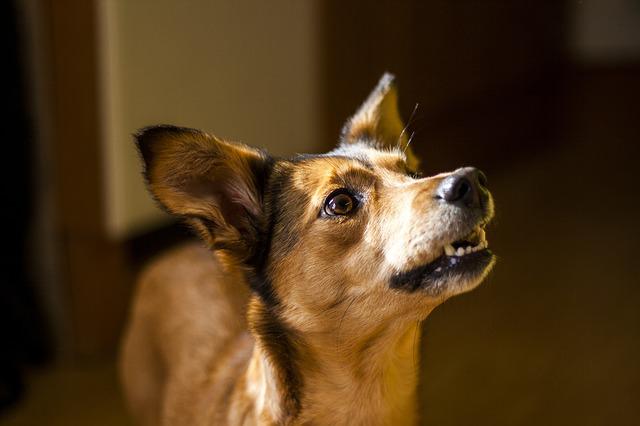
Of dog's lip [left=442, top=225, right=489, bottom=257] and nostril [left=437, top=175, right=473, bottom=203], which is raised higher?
nostril [left=437, top=175, right=473, bottom=203]

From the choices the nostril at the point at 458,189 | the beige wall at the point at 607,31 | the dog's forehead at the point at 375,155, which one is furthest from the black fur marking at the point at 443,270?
the beige wall at the point at 607,31

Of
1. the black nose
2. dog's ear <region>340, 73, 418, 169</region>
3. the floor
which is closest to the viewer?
the black nose

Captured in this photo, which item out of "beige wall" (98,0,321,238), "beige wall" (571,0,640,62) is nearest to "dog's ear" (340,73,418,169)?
"beige wall" (98,0,321,238)

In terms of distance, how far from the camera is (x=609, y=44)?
7.41 m

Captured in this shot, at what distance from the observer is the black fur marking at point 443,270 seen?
1.39 metres

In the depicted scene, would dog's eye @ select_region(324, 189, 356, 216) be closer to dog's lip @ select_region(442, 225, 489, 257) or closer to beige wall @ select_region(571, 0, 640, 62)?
dog's lip @ select_region(442, 225, 489, 257)

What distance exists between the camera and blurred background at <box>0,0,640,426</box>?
259 centimetres

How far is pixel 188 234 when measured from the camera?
249 centimetres

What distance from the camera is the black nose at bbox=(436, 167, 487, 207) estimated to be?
137 cm

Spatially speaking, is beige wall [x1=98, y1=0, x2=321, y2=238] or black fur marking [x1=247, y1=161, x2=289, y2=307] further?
beige wall [x1=98, y1=0, x2=321, y2=238]

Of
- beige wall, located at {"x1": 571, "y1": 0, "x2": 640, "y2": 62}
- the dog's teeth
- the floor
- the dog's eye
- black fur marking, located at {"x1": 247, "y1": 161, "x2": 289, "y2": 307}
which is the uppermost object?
the dog's eye

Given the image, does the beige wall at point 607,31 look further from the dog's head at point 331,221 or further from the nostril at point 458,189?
the nostril at point 458,189

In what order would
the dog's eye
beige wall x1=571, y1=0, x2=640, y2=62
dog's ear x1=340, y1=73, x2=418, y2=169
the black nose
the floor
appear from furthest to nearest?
beige wall x1=571, y1=0, x2=640, y2=62, the floor, dog's ear x1=340, y1=73, x2=418, y2=169, the dog's eye, the black nose

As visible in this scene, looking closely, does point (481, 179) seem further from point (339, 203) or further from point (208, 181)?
point (208, 181)
